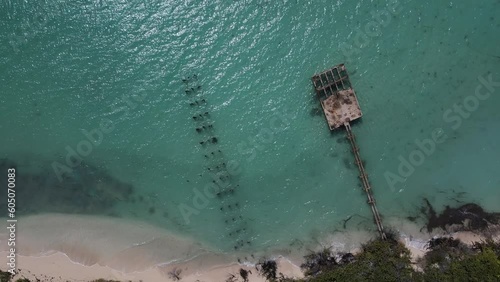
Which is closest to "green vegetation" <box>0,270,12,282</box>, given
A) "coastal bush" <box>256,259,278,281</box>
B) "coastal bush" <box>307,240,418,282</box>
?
"coastal bush" <box>256,259,278,281</box>

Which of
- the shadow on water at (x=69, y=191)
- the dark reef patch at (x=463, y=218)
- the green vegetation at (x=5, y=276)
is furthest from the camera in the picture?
the shadow on water at (x=69, y=191)

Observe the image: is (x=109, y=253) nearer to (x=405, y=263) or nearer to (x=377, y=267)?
(x=377, y=267)

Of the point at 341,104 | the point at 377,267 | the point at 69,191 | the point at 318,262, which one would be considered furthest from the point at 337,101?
the point at 69,191

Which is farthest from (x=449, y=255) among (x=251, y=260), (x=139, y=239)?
(x=139, y=239)

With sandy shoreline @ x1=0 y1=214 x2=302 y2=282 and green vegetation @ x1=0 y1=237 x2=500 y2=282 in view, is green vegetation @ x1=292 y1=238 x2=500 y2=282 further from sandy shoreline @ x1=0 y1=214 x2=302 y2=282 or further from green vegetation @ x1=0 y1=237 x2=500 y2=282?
sandy shoreline @ x1=0 y1=214 x2=302 y2=282

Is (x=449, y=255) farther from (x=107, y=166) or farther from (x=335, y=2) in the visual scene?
(x=107, y=166)

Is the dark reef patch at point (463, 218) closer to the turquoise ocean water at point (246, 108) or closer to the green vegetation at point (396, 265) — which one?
the turquoise ocean water at point (246, 108)

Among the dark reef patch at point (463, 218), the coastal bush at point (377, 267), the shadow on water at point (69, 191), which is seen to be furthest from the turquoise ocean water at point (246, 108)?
the coastal bush at point (377, 267)
